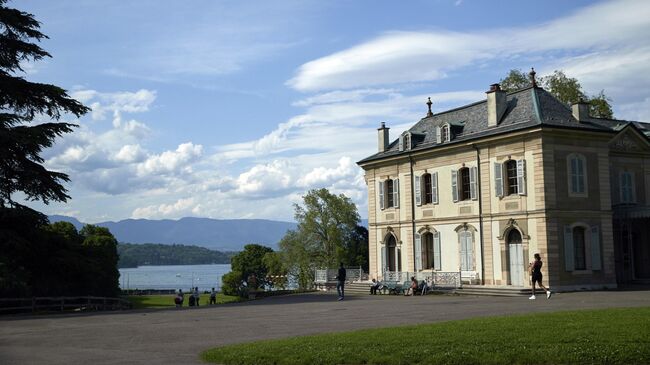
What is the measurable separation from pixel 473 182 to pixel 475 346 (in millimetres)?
26090

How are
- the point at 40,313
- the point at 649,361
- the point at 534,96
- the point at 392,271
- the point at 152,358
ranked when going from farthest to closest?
the point at 392,271 < the point at 534,96 < the point at 40,313 < the point at 152,358 < the point at 649,361

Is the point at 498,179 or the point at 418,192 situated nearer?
the point at 498,179

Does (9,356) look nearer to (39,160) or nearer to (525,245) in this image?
(39,160)

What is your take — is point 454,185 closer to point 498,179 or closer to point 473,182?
point 473,182

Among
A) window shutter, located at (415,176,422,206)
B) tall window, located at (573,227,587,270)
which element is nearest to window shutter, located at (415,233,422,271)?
window shutter, located at (415,176,422,206)

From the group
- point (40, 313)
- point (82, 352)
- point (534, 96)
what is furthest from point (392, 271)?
point (82, 352)

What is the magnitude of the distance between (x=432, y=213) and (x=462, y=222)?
2710mm

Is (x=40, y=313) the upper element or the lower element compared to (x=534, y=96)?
lower

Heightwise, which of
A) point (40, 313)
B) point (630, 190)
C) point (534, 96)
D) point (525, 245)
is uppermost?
point (534, 96)

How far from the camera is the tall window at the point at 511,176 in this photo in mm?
35594

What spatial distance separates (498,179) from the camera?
36156 millimetres

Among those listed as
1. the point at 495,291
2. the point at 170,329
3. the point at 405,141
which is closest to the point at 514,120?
the point at 405,141

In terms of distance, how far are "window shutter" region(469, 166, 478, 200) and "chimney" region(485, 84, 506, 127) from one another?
8.19 ft

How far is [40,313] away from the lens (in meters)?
28.8
